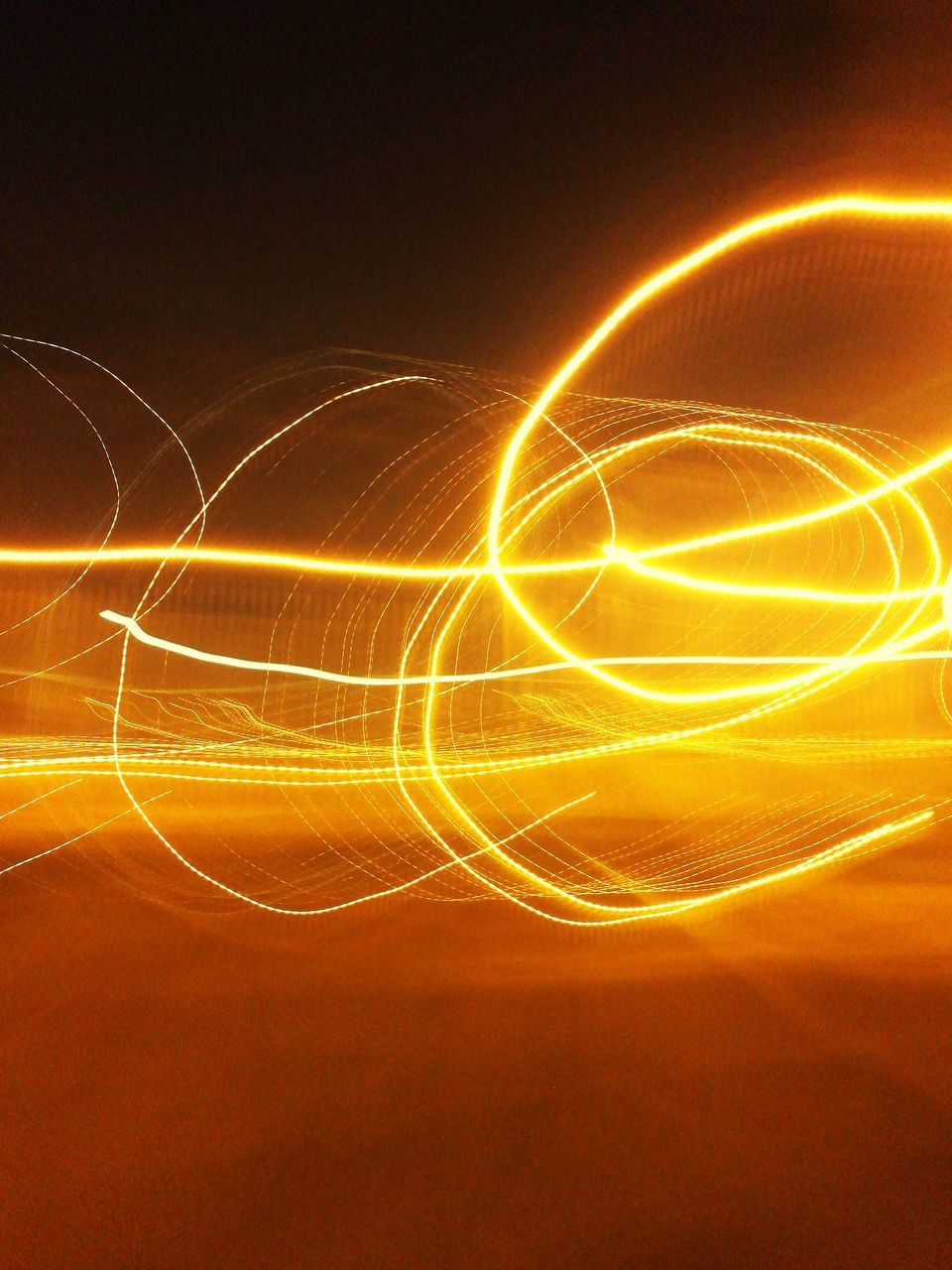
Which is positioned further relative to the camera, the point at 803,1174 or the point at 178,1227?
the point at 803,1174

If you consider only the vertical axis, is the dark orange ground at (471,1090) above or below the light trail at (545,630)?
below

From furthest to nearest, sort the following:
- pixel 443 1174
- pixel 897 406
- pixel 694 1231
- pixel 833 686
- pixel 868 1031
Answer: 1. pixel 833 686
2. pixel 897 406
3. pixel 868 1031
4. pixel 443 1174
5. pixel 694 1231

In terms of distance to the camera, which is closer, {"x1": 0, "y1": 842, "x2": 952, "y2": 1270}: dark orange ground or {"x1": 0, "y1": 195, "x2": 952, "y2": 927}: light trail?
{"x1": 0, "y1": 842, "x2": 952, "y2": 1270}: dark orange ground

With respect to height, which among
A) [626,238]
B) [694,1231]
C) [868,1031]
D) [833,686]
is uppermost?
[626,238]

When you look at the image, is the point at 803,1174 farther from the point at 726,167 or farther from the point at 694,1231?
the point at 726,167

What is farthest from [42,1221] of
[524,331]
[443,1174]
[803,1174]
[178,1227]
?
[524,331]

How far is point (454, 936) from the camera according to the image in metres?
3.20

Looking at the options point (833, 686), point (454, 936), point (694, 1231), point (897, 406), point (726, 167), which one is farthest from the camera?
point (833, 686)

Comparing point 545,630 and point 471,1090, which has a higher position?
point 545,630

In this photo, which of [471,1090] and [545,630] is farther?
[545,630]

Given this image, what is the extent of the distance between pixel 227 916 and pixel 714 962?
5.23 ft

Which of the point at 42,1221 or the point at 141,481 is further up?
the point at 141,481

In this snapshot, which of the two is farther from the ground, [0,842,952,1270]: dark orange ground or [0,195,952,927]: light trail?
[0,195,952,927]: light trail

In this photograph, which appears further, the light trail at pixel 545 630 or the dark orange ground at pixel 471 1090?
the light trail at pixel 545 630
